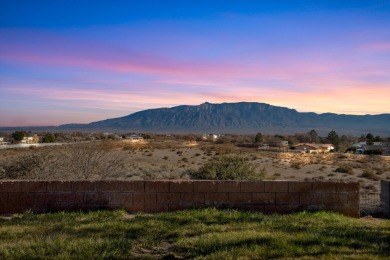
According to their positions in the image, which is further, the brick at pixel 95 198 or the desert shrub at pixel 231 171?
the desert shrub at pixel 231 171

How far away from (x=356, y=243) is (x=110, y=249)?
3.51m

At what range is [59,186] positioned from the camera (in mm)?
9180

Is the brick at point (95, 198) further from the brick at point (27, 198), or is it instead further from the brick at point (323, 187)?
the brick at point (323, 187)

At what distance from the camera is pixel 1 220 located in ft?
27.7

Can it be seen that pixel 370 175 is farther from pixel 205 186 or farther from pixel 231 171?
pixel 205 186

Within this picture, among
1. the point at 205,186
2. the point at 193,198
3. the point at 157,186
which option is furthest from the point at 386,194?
the point at 157,186

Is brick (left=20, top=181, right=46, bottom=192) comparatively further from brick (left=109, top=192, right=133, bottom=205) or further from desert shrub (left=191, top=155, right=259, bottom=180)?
desert shrub (left=191, top=155, right=259, bottom=180)

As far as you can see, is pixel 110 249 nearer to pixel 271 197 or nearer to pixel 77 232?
pixel 77 232

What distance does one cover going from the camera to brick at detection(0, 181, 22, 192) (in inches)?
362

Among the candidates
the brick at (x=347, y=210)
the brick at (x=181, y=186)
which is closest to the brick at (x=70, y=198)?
the brick at (x=181, y=186)

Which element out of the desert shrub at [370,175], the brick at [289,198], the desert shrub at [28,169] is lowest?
the desert shrub at [370,175]

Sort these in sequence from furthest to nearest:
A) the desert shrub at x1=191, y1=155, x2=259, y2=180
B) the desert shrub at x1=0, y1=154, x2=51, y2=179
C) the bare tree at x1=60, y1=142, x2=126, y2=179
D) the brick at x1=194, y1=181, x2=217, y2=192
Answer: the desert shrub at x1=0, y1=154, x2=51, y2=179
the bare tree at x1=60, y1=142, x2=126, y2=179
the desert shrub at x1=191, y1=155, x2=259, y2=180
the brick at x1=194, y1=181, x2=217, y2=192

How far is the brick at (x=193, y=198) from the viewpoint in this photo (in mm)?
9305

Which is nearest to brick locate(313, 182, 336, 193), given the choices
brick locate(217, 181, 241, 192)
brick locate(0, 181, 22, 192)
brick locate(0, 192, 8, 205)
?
brick locate(217, 181, 241, 192)
